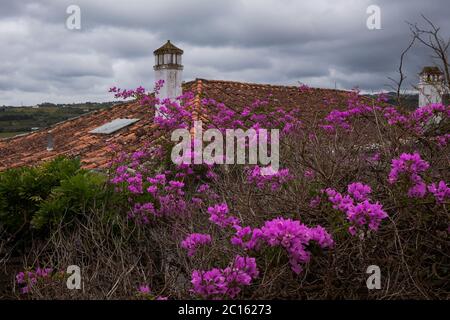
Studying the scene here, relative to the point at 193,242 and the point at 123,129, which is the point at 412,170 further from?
the point at 123,129

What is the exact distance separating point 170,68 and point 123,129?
1.74 m

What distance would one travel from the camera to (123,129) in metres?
10.7

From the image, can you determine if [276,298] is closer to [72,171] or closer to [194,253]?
[194,253]

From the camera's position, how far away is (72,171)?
18.0 feet

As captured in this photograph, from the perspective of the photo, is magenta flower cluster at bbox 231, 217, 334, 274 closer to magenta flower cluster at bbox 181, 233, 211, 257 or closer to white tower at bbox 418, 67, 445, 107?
magenta flower cluster at bbox 181, 233, 211, 257

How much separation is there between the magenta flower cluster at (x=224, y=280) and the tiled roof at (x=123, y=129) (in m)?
5.94

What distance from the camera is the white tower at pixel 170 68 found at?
10.3 metres

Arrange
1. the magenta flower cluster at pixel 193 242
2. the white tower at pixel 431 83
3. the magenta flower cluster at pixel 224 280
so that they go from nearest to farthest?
the magenta flower cluster at pixel 224 280
the magenta flower cluster at pixel 193 242
the white tower at pixel 431 83

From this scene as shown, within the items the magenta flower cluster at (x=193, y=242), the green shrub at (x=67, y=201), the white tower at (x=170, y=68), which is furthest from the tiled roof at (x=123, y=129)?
the magenta flower cluster at (x=193, y=242)

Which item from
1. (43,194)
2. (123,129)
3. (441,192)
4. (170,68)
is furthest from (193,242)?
(123,129)

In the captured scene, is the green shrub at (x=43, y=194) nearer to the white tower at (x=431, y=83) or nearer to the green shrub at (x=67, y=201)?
the green shrub at (x=67, y=201)
